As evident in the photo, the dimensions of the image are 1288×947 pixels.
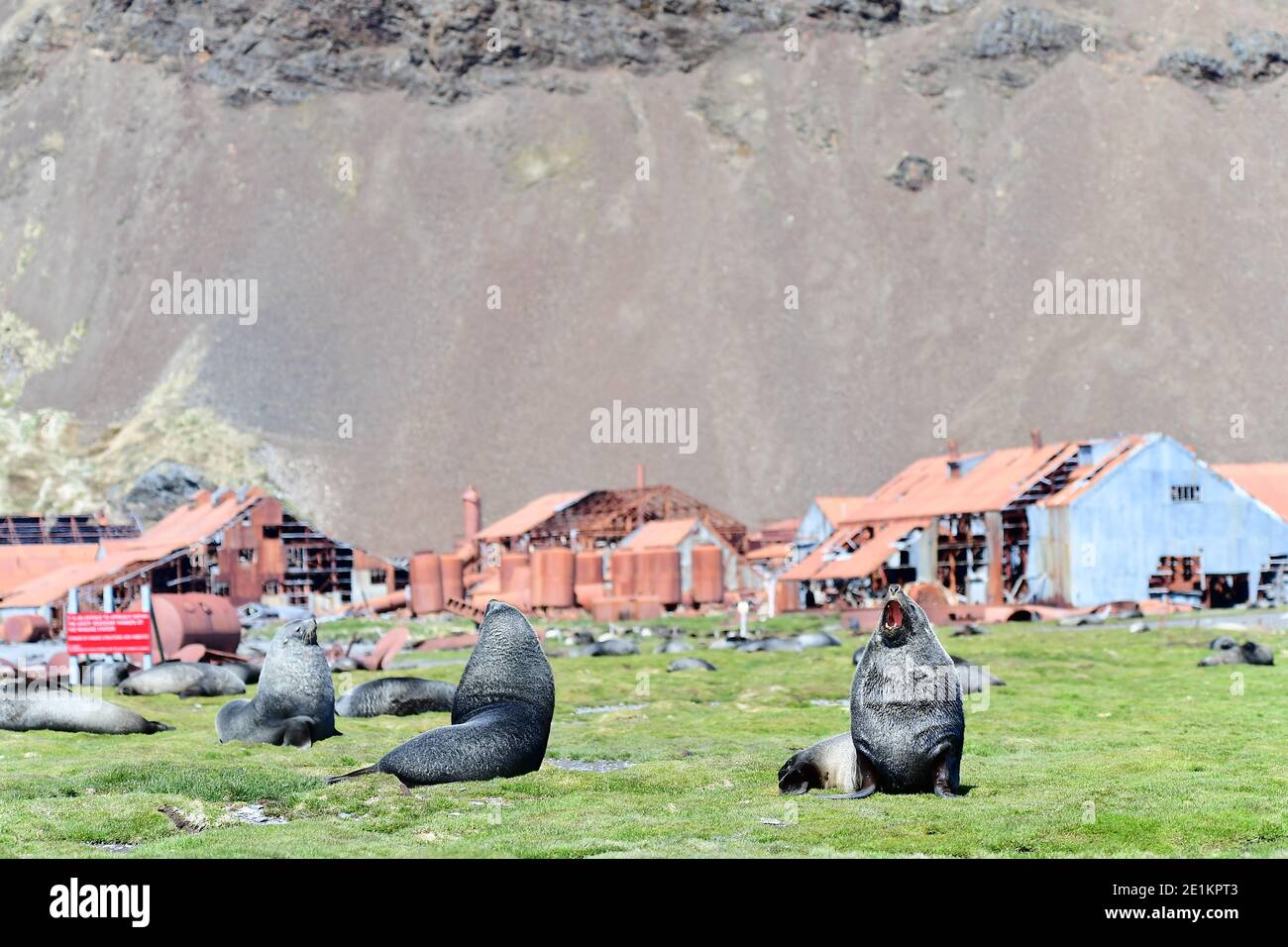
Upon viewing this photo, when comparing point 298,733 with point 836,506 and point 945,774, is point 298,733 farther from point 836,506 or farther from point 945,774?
point 836,506

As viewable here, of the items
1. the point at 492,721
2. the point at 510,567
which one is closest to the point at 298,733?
the point at 492,721

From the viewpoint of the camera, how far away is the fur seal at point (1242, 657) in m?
43.5

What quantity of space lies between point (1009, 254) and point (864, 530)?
9824 cm

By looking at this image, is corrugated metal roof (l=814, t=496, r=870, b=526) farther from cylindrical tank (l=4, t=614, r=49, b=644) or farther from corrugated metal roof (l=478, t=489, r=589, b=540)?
cylindrical tank (l=4, t=614, r=49, b=644)

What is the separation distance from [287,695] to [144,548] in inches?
3118

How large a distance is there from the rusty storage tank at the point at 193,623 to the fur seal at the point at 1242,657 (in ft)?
88.2

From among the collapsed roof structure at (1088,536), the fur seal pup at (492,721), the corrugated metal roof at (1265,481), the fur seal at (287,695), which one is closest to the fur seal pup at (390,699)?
the fur seal at (287,695)

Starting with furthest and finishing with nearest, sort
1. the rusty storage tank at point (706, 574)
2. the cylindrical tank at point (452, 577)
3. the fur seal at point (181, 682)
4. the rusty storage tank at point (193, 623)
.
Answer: the cylindrical tank at point (452, 577), the rusty storage tank at point (706, 574), the rusty storage tank at point (193, 623), the fur seal at point (181, 682)

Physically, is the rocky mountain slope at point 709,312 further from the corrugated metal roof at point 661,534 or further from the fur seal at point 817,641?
the fur seal at point 817,641

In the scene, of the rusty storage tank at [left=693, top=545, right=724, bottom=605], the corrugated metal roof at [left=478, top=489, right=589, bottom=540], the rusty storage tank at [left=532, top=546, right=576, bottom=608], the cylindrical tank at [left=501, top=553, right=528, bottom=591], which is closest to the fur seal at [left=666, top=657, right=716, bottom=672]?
the rusty storage tank at [left=693, top=545, right=724, bottom=605]

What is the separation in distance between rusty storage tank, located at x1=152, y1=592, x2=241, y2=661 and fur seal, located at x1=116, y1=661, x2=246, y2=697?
303 inches

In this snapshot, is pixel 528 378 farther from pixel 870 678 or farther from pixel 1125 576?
pixel 870 678

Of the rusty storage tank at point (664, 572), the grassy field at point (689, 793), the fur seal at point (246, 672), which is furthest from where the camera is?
the rusty storage tank at point (664, 572)
